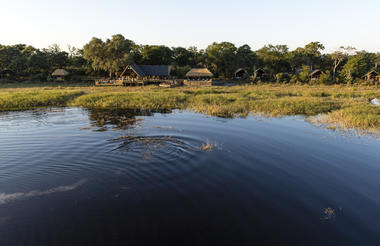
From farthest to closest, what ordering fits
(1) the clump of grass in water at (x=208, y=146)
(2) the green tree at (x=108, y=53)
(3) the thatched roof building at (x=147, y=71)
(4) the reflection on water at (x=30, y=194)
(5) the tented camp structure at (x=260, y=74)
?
(5) the tented camp structure at (x=260, y=74)
(2) the green tree at (x=108, y=53)
(3) the thatched roof building at (x=147, y=71)
(1) the clump of grass in water at (x=208, y=146)
(4) the reflection on water at (x=30, y=194)

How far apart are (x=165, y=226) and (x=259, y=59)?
7149 cm

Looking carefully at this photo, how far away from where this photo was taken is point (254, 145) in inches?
408

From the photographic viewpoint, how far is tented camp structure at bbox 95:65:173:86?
139 feet

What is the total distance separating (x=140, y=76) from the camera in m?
43.1

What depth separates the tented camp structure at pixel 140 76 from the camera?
4225 cm

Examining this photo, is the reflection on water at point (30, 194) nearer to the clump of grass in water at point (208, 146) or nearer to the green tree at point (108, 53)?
the clump of grass in water at point (208, 146)

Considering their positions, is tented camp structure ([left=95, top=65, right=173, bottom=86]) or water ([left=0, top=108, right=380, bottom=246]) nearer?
water ([left=0, top=108, right=380, bottom=246])

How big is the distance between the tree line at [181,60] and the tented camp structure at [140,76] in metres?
4.19

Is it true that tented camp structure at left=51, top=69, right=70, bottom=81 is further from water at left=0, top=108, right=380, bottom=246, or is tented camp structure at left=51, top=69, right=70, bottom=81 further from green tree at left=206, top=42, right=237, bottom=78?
water at left=0, top=108, right=380, bottom=246

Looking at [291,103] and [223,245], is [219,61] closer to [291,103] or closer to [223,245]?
[291,103]

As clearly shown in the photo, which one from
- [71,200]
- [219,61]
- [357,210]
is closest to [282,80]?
[219,61]

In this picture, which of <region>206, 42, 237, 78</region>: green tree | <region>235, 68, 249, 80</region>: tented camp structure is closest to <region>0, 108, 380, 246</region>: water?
<region>235, 68, 249, 80</region>: tented camp structure

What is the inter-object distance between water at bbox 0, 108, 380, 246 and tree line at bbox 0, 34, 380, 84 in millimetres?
40334

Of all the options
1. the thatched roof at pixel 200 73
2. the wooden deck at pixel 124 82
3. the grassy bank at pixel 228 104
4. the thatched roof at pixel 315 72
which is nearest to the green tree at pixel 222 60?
the thatched roof at pixel 200 73
